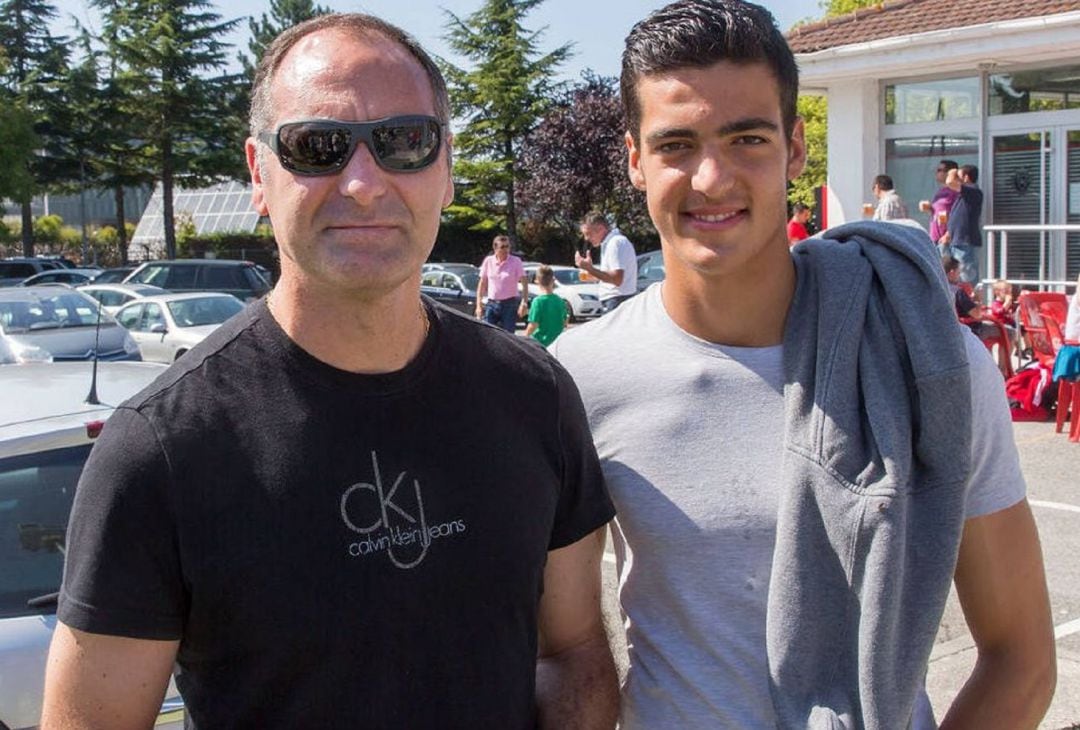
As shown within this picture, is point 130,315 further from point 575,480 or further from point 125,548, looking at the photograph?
point 125,548

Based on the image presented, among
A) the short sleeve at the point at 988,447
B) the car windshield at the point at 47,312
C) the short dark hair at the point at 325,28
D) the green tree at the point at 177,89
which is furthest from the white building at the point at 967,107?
the green tree at the point at 177,89

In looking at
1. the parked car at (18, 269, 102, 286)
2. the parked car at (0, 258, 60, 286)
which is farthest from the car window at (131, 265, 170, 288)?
the parked car at (0, 258, 60, 286)

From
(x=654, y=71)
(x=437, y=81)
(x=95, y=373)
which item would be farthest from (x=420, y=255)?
(x=95, y=373)

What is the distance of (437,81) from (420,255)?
0.33 metres

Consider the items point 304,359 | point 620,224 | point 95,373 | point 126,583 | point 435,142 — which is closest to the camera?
point 126,583

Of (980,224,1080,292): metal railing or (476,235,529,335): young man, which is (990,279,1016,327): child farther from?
(476,235,529,335): young man

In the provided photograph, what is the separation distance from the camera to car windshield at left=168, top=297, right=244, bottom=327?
18359mm

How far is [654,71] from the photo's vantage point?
213 cm

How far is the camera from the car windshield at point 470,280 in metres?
28.2

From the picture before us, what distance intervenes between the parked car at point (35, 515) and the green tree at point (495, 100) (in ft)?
141

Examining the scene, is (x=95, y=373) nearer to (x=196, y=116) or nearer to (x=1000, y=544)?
(x=1000, y=544)

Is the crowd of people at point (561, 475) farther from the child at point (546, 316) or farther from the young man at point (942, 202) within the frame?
the young man at point (942, 202)

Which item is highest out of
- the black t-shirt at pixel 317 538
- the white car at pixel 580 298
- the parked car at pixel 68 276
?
the black t-shirt at pixel 317 538

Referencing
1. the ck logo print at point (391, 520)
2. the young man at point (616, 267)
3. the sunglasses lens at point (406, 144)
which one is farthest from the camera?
the young man at point (616, 267)
